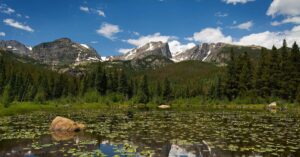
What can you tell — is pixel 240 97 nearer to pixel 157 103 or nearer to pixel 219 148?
pixel 157 103

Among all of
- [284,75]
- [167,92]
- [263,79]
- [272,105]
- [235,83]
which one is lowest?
[272,105]

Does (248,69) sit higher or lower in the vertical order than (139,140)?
higher

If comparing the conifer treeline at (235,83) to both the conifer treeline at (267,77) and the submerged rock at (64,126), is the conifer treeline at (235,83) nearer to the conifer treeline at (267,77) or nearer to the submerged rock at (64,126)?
the conifer treeline at (267,77)

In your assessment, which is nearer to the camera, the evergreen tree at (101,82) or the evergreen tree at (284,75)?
the evergreen tree at (284,75)

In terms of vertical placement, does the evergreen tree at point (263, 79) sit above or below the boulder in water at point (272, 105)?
above

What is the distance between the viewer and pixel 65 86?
147125mm

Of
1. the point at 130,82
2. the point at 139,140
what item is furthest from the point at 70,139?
the point at 130,82

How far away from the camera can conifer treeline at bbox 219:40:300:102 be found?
294 feet

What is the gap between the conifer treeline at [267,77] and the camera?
89.6m

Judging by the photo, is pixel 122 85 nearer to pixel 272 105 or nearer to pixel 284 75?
pixel 284 75

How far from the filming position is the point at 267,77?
308 feet

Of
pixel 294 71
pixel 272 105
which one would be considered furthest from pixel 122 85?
pixel 272 105

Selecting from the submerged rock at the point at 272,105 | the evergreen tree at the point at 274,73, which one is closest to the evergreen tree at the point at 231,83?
the evergreen tree at the point at 274,73

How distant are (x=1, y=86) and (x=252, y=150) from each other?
134264 millimetres
